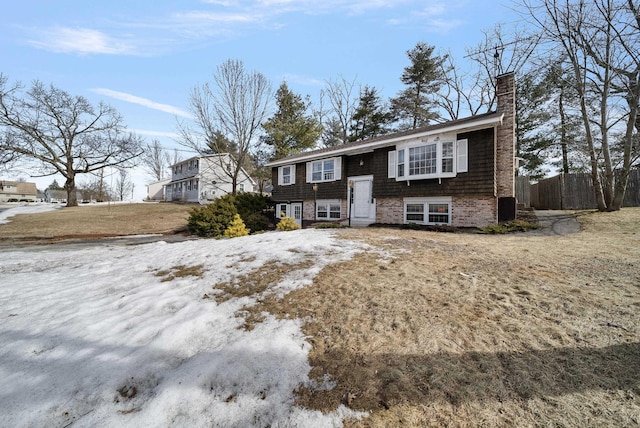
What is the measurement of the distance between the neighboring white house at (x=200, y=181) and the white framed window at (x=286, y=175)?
11086 millimetres

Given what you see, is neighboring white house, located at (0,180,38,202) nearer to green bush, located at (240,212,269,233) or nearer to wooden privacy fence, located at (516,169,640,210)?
green bush, located at (240,212,269,233)

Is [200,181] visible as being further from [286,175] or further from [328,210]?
[328,210]

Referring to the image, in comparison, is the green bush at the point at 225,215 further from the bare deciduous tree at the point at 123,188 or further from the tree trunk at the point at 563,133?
the bare deciduous tree at the point at 123,188

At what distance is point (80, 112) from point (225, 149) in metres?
20.6

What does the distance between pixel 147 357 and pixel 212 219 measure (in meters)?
12.6

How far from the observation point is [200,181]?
33219 millimetres

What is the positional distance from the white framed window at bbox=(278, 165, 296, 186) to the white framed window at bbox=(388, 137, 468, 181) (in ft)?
25.9

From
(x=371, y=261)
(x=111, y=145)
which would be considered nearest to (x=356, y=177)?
(x=371, y=261)

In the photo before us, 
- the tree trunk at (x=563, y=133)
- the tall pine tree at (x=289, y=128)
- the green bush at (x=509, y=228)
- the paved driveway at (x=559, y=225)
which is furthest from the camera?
the tall pine tree at (x=289, y=128)

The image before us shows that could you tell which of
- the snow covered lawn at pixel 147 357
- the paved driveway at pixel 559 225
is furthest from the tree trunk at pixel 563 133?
the snow covered lawn at pixel 147 357

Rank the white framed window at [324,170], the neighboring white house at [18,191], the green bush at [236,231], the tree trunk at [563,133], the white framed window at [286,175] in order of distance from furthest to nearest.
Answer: the neighboring white house at [18,191] < the white framed window at [286,175] < the tree trunk at [563,133] < the white framed window at [324,170] < the green bush at [236,231]

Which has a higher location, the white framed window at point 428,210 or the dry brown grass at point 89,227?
the white framed window at point 428,210

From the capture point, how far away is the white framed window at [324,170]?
639 inches

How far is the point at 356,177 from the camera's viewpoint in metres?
15.5
